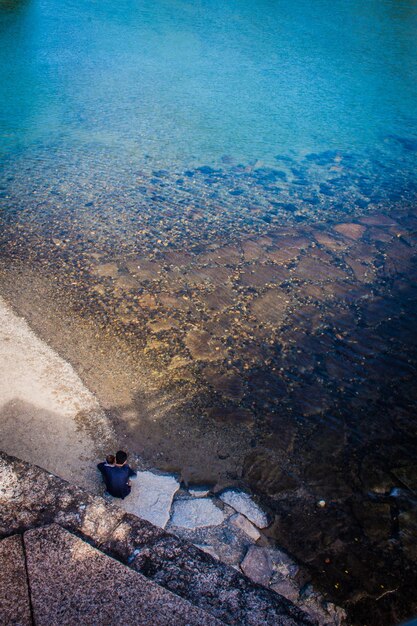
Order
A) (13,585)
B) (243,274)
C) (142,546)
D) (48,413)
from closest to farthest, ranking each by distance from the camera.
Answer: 1. (13,585)
2. (142,546)
3. (48,413)
4. (243,274)

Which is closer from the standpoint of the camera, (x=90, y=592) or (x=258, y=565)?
(x=90, y=592)

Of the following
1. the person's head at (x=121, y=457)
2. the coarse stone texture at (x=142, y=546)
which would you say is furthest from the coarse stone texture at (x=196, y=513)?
the coarse stone texture at (x=142, y=546)

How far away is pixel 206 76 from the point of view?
629 inches

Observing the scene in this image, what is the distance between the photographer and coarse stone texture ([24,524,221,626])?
2.09 m

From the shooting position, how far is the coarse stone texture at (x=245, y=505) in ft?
12.7

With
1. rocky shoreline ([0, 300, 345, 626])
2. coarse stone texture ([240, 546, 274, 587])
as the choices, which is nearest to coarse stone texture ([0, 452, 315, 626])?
rocky shoreline ([0, 300, 345, 626])

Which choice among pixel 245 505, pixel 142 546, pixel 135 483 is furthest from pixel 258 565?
pixel 142 546

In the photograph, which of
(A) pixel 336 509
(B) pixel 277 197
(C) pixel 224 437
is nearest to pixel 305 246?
(B) pixel 277 197

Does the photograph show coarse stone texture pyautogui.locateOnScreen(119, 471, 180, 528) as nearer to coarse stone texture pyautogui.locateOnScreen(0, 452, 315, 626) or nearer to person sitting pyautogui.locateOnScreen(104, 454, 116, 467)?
person sitting pyautogui.locateOnScreen(104, 454, 116, 467)

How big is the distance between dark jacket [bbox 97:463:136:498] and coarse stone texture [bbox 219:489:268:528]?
878mm

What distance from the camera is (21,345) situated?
17.4ft

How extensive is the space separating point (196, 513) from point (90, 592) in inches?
70.7

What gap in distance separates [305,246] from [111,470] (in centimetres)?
544

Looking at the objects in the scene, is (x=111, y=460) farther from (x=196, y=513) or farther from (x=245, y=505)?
(x=245, y=505)
